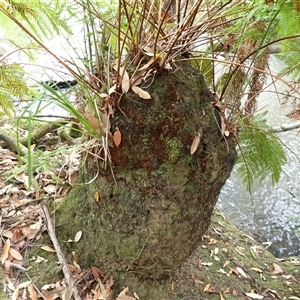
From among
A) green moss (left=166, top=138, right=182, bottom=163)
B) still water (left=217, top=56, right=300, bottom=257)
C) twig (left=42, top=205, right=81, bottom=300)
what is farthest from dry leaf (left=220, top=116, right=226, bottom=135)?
still water (left=217, top=56, right=300, bottom=257)

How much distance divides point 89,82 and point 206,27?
→ 49 cm

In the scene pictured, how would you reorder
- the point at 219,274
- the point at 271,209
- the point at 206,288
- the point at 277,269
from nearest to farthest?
the point at 206,288, the point at 219,274, the point at 277,269, the point at 271,209

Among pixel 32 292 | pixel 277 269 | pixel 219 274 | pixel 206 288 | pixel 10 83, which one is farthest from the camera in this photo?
pixel 277 269

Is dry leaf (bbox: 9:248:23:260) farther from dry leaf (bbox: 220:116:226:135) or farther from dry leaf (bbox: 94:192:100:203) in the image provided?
dry leaf (bbox: 220:116:226:135)

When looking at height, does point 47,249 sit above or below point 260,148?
below

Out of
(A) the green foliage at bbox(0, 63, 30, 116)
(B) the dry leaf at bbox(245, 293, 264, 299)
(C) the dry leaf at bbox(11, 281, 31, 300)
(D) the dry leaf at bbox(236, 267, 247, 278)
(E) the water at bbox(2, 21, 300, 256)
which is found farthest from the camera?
(E) the water at bbox(2, 21, 300, 256)

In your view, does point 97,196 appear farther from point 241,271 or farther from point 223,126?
point 241,271

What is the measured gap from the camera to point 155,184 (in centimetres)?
144

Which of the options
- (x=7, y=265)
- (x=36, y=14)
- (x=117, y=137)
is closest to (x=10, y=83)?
(x=36, y=14)

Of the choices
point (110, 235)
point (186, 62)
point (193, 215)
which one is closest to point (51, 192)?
point (110, 235)

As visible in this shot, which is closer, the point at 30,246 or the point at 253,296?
the point at 30,246

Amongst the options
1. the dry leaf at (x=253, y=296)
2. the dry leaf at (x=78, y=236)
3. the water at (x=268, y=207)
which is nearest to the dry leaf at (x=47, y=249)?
the dry leaf at (x=78, y=236)

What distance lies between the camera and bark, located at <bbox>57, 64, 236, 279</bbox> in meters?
1.40

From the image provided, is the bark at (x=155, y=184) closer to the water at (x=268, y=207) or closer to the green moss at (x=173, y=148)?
the green moss at (x=173, y=148)
